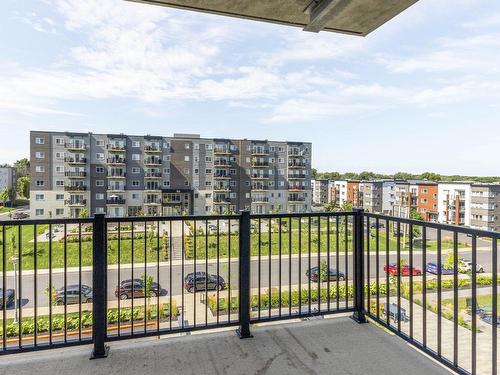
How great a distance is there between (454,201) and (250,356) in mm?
30860

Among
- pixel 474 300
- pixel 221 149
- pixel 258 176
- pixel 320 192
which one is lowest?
pixel 320 192

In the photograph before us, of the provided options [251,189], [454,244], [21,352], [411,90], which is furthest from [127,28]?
[251,189]

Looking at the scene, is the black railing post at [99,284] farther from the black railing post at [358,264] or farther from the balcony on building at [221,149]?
the balcony on building at [221,149]

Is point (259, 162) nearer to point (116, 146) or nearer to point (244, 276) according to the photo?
point (116, 146)

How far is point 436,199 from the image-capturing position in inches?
1125

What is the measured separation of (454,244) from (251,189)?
28.4m

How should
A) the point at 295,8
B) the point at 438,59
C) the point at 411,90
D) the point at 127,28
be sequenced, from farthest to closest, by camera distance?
the point at 411,90 → the point at 438,59 → the point at 127,28 → the point at 295,8

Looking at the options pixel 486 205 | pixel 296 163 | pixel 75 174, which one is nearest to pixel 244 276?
pixel 75 174

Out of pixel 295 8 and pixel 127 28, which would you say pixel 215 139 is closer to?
pixel 127 28

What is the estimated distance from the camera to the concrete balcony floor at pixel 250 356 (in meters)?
1.69

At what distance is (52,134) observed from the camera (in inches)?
967

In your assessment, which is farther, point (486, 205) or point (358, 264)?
point (486, 205)

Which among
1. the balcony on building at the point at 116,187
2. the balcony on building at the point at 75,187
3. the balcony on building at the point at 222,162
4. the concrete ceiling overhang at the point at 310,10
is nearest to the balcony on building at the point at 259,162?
the balcony on building at the point at 222,162

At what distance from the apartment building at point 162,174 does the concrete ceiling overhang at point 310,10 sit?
2551 cm
